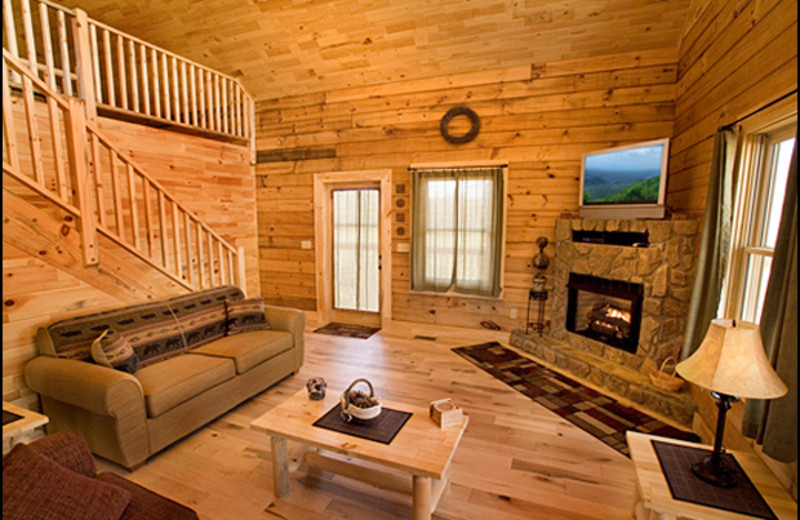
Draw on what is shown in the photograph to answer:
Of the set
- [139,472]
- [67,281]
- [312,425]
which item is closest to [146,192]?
[67,281]

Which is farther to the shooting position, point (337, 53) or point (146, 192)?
point (337, 53)

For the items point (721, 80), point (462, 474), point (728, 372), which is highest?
point (721, 80)

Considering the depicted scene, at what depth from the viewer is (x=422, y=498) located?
209 centimetres

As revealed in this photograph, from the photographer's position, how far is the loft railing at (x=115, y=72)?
379cm

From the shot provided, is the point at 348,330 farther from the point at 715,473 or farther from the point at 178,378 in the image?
the point at 715,473

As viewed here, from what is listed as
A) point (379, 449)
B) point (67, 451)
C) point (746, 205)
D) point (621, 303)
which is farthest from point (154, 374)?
point (746, 205)

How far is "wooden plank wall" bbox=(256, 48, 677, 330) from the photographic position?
4297 mm

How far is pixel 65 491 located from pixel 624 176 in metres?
4.39

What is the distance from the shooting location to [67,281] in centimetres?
302

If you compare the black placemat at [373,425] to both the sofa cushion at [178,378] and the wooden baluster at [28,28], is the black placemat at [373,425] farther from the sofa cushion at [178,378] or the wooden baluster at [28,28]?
the wooden baluster at [28,28]

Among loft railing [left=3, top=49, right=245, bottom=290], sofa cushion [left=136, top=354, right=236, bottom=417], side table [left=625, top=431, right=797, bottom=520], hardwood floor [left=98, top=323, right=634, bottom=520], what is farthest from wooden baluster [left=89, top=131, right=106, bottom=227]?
side table [left=625, top=431, right=797, bottom=520]

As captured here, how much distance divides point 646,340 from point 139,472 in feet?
13.0

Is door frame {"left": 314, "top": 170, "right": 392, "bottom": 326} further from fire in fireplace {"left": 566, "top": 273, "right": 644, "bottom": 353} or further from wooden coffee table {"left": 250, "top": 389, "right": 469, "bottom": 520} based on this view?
wooden coffee table {"left": 250, "top": 389, "right": 469, "bottom": 520}

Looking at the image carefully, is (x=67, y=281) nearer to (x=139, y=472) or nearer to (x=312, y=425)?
(x=139, y=472)
